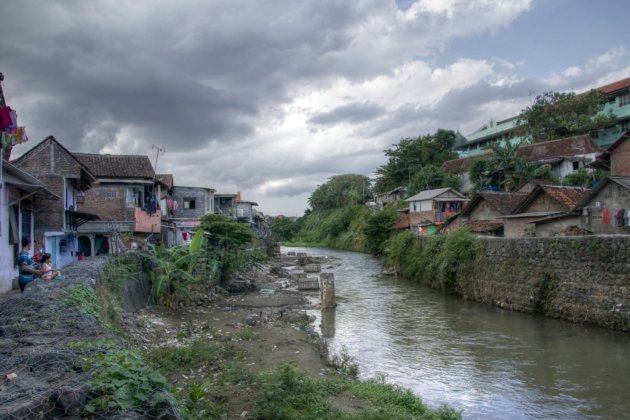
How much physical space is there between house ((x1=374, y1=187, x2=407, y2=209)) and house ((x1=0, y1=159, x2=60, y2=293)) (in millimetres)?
53055

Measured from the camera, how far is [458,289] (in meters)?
24.6

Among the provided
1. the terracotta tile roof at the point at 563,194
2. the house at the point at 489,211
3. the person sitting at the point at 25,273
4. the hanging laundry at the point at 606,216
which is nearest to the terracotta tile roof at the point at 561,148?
the house at the point at 489,211

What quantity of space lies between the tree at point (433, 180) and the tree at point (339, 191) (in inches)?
985

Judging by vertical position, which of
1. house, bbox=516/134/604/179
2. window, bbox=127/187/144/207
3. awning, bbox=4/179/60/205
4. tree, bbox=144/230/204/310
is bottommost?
tree, bbox=144/230/204/310

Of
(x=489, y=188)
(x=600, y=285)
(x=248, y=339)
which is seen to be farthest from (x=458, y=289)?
(x=489, y=188)

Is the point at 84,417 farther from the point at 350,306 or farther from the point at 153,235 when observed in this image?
the point at 153,235

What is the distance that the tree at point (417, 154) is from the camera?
224ft

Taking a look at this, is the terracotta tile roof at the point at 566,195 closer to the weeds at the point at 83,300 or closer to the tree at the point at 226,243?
the tree at the point at 226,243

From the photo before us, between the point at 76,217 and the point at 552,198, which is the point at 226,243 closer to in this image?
the point at 76,217

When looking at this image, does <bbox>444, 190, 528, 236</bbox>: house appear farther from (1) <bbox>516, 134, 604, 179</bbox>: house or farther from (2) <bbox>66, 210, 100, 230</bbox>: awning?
(2) <bbox>66, 210, 100, 230</bbox>: awning

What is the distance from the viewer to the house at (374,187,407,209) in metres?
64.1

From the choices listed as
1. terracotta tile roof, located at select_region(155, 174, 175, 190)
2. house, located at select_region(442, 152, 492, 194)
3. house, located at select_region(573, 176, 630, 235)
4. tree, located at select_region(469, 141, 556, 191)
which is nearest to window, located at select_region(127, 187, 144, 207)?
terracotta tile roof, located at select_region(155, 174, 175, 190)

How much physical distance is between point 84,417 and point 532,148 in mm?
51812

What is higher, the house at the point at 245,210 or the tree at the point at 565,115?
the tree at the point at 565,115
